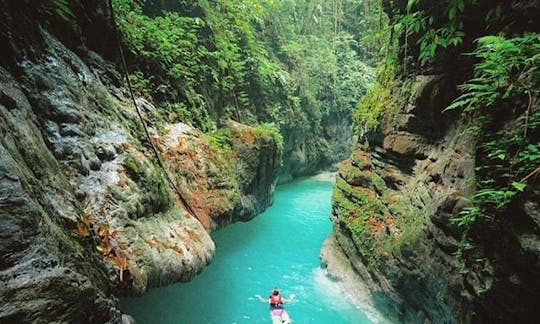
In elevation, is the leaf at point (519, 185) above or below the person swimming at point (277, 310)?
above

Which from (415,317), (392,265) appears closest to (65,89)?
(392,265)

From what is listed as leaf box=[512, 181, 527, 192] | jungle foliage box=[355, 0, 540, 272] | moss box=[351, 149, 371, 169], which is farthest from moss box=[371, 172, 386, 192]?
leaf box=[512, 181, 527, 192]

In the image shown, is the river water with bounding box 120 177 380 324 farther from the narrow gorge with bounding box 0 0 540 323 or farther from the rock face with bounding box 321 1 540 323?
the rock face with bounding box 321 1 540 323

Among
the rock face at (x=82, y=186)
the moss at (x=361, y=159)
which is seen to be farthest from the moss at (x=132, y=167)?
the moss at (x=361, y=159)

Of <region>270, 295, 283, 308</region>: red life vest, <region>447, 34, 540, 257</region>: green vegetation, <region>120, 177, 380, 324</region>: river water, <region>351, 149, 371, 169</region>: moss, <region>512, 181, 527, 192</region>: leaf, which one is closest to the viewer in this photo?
<region>512, 181, 527, 192</region>: leaf

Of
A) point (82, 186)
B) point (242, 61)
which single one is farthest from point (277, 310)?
point (242, 61)

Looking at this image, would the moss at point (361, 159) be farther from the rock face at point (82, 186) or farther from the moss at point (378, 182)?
the rock face at point (82, 186)
